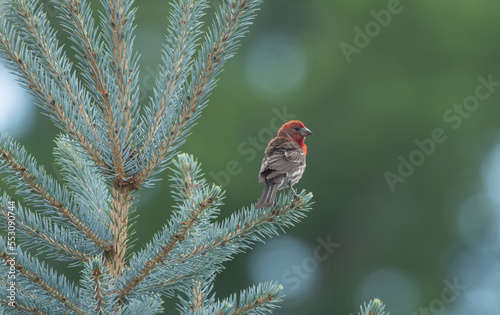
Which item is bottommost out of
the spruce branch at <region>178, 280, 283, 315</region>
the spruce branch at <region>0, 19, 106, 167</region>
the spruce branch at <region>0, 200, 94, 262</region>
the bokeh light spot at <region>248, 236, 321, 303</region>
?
the bokeh light spot at <region>248, 236, 321, 303</region>

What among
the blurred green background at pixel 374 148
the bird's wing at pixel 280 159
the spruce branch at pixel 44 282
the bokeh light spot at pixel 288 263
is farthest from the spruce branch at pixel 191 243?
the blurred green background at pixel 374 148

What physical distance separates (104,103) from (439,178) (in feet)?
43.6

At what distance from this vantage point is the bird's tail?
3350mm

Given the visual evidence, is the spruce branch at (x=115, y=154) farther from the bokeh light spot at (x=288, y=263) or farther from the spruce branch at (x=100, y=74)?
the bokeh light spot at (x=288, y=263)

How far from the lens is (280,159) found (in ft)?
17.0

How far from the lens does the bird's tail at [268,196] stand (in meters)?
3.35

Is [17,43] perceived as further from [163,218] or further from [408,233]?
[408,233]

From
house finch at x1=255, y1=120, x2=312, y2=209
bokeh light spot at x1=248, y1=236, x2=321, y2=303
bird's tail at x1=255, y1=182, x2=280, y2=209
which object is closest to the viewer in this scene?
bird's tail at x1=255, y1=182, x2=280, y2=209

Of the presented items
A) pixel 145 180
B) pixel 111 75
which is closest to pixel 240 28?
pixel 111 75

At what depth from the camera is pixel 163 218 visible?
46.2ft

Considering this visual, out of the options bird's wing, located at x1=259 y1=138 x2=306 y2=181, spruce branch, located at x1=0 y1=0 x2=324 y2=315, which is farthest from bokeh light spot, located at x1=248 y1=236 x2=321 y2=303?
spruce branch, located at x1=0 y1=0 x2=324 y2=315

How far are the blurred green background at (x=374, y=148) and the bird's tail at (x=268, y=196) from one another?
8.63 m

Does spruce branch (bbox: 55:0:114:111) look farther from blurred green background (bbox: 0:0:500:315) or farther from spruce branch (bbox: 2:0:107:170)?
blurred green background (bbox: 0:0:500:315)

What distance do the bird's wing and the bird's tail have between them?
18 centimetres
